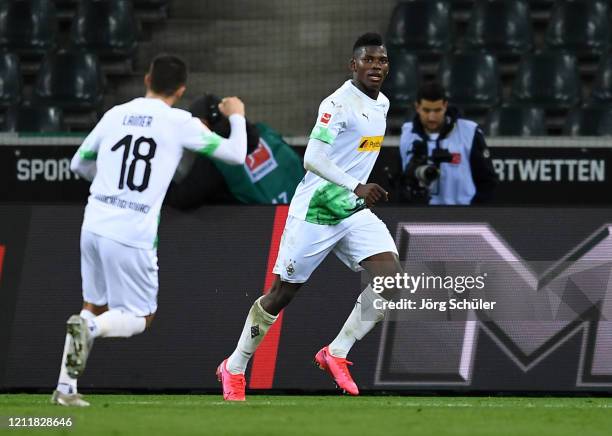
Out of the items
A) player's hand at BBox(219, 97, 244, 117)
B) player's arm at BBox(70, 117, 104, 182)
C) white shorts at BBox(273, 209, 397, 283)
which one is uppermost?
player's hand at BBox(219, 97, 244, 117)

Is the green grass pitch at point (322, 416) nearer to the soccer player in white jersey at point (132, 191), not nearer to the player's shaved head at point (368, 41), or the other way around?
the soccer player in white jersey at point (132, 191)

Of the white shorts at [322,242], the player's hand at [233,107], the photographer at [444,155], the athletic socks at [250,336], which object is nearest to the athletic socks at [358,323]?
the white shorts at [322,242]

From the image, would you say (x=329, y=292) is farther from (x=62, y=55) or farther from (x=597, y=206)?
(x=62, y=55)

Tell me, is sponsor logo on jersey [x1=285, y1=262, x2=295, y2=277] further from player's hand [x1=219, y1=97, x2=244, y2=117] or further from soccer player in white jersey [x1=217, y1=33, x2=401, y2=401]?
player's hand [x1=219, y1=97, x2=244, y2=117]

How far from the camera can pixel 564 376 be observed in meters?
9.45

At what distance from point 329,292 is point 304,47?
5.56 m

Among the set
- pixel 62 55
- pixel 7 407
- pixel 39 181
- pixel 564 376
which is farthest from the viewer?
pixel 62 55

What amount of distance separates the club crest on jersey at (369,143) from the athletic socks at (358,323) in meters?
0.86

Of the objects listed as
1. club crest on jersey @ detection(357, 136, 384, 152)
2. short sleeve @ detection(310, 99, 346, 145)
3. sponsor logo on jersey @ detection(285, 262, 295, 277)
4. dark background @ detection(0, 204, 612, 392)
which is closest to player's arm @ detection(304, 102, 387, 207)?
short sleeve @ detection(310, 99, 346, 145)

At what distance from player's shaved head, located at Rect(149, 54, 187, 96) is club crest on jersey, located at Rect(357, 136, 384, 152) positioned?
1.32 metres

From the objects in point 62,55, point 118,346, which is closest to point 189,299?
point 118,346

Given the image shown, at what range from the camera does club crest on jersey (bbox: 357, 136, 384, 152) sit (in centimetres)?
849

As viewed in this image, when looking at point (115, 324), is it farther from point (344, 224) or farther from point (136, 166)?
point (344, 224)

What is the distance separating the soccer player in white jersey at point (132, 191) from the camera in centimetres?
745
